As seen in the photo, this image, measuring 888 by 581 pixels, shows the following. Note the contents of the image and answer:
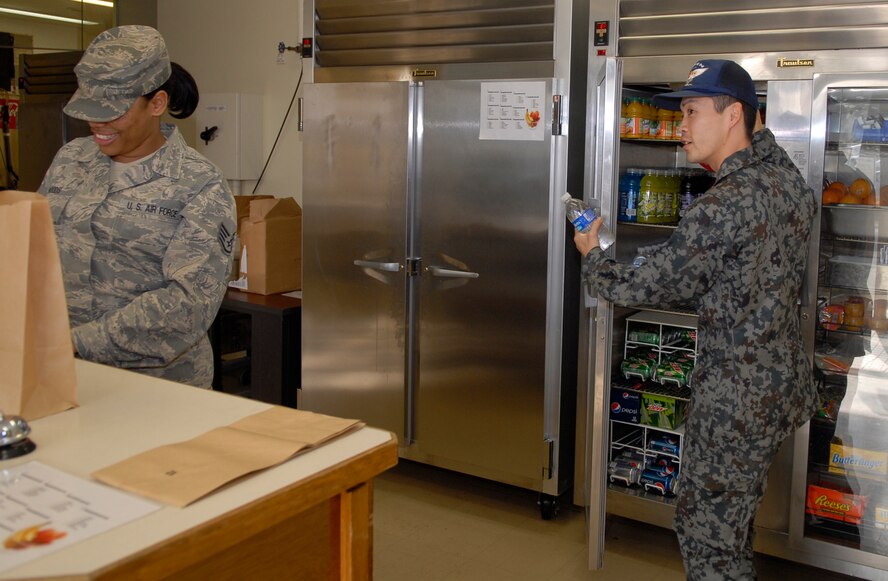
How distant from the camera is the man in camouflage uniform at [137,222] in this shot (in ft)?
7.17

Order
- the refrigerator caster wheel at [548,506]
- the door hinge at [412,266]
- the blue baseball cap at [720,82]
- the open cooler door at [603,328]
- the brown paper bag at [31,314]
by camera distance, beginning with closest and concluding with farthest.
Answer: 1. the brown paper bag at [31,314]
2. the blue baseball cap at [720,82]
3. the open cooler door at [603,328]
4. the refrigerator caster wheel at [548,506]
5. the door hinge at [412,266]

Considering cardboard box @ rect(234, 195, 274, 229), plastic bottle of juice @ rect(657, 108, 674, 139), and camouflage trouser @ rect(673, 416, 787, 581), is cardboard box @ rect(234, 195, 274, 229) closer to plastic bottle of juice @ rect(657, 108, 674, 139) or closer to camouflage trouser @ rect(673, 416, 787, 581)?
plastic bottle of juice @ rect(657, 108, 674, 139)

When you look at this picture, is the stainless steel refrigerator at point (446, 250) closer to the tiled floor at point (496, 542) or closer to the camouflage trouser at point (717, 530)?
the tiled floor at point (496, 542)

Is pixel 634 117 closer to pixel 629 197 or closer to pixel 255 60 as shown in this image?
pixel 629 197

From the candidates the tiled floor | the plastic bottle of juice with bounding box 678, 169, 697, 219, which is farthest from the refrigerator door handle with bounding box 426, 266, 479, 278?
the tiled floor

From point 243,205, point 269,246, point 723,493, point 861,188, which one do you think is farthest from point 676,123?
point 243,205

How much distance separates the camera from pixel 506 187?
147 inches

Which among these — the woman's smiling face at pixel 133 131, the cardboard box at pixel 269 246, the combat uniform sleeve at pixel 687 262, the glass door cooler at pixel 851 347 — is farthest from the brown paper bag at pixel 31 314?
the cardboard box at pixel 269 246

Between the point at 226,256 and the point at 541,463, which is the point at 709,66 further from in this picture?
the point at 541,463

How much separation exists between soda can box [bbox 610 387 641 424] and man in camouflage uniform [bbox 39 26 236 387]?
1943 mm

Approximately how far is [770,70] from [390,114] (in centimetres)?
161

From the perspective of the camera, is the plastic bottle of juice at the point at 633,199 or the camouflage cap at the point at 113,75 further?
the plastic bottle of juice at the point at 633,199

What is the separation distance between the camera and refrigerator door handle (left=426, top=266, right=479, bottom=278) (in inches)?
151

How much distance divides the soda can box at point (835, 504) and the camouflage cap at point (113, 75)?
8.66 ft
